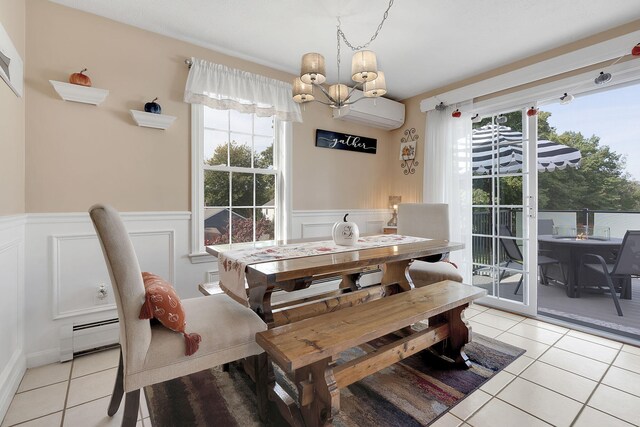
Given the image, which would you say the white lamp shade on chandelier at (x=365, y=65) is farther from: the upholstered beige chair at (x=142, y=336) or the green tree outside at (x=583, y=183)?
the green tree outside at (x=583, y=183)

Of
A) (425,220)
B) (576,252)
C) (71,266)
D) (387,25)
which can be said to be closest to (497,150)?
(425,220)

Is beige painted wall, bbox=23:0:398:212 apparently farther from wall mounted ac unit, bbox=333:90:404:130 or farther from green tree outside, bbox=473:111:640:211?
green tree outside, bbox=473:111:640:211

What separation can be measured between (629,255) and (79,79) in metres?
4.97

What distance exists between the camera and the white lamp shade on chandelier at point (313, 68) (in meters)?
1.80

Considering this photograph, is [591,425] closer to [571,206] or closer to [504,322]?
[504,322]

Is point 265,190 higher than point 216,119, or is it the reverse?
point 216,119

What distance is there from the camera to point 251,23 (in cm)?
242

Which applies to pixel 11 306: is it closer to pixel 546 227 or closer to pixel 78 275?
pixel 78 275

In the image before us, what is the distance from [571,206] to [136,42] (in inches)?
240

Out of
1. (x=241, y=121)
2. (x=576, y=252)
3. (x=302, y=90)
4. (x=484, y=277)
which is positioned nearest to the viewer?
(x=302, y=90)

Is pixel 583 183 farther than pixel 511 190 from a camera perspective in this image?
Yes

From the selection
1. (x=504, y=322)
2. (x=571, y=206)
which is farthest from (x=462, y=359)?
(x=571, y=206)

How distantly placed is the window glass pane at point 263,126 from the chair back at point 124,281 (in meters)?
2.21

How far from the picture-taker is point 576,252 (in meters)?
3.56
